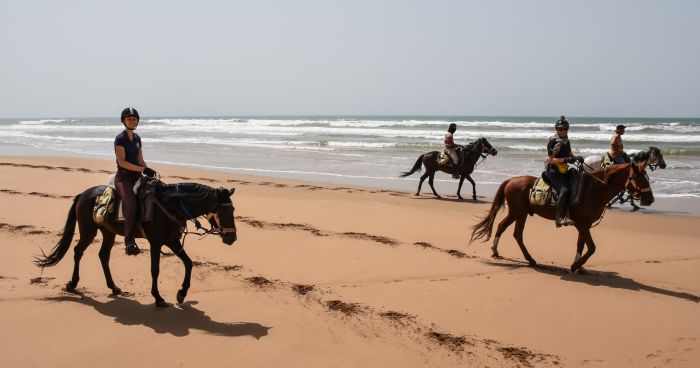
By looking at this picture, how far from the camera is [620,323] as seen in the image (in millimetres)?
5969

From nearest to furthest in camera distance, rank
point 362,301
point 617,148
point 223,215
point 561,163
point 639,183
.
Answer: point 223,215
point 362,301
point 639,183
point 561,163
point 617,148

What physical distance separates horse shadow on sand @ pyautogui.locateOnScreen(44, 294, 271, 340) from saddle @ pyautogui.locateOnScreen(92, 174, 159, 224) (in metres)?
0.97

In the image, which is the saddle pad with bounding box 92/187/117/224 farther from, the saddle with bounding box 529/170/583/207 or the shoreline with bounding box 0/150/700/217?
the shoreline with bounding box 0/150/700/217

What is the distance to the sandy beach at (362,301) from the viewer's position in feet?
17.0

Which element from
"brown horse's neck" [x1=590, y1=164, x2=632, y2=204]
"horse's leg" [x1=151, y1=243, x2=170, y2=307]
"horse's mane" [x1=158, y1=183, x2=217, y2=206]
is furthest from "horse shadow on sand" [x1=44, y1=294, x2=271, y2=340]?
"brown horse's neck" [x1=590, y1=164, x2=632, y2=204]

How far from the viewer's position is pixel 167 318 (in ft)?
19.4

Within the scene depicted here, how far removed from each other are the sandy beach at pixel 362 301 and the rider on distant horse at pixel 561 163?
88cm

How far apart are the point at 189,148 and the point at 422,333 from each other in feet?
97.8

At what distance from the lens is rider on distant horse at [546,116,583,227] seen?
7.87 metres

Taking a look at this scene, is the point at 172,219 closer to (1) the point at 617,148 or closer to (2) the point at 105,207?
(2) the point at 105,207

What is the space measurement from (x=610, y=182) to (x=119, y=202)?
6.49 meters

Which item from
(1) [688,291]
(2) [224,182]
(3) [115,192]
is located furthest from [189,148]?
(1) [688,291]

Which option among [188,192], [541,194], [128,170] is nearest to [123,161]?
[128,170]

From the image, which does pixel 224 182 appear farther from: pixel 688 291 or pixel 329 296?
pixel 688 291
